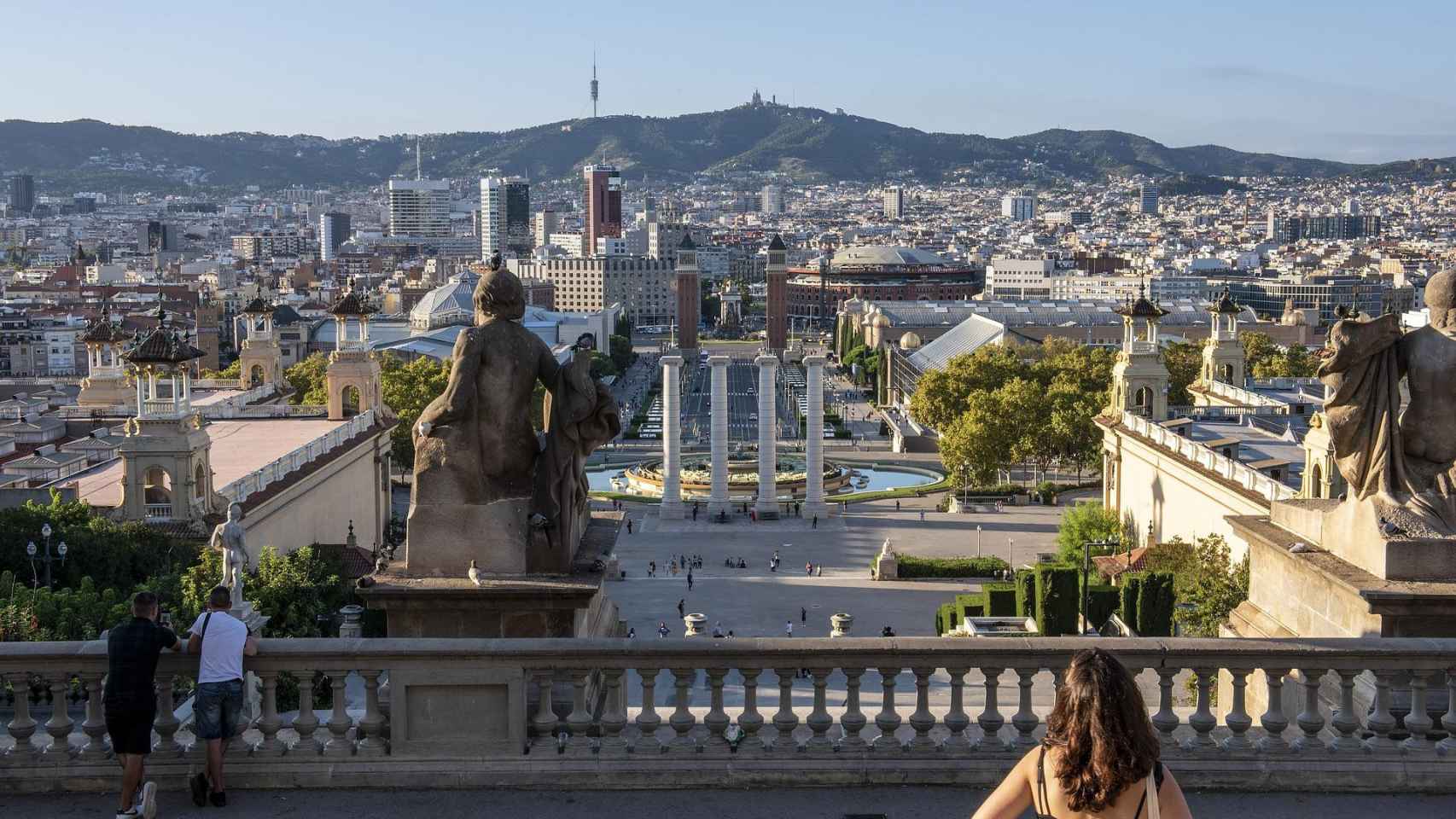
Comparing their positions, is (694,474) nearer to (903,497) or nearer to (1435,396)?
(903,497)

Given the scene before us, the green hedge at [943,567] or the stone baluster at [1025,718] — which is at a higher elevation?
the stone baluster at [1025,718]

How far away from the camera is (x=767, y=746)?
30.2 feet

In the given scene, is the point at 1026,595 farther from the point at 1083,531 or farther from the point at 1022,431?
the point at 1022,431

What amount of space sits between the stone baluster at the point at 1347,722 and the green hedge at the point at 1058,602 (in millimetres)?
28171

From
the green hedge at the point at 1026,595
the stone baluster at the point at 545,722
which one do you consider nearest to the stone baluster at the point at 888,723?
the stone baluster at the point at 545,722

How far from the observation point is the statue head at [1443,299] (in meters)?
10.2

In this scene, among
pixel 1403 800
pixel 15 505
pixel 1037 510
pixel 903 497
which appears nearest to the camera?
pixel 1403 800

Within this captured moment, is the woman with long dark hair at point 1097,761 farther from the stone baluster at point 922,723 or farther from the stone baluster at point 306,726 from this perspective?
the stone baluster at point 306,726

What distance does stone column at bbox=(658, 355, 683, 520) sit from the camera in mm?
67188

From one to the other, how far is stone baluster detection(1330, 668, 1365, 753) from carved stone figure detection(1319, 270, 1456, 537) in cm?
120

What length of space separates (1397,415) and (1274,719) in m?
2.27

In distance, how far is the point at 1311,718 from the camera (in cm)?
911

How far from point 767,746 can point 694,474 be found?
2781 inches

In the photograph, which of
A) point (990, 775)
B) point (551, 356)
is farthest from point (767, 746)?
point (551, 356)
